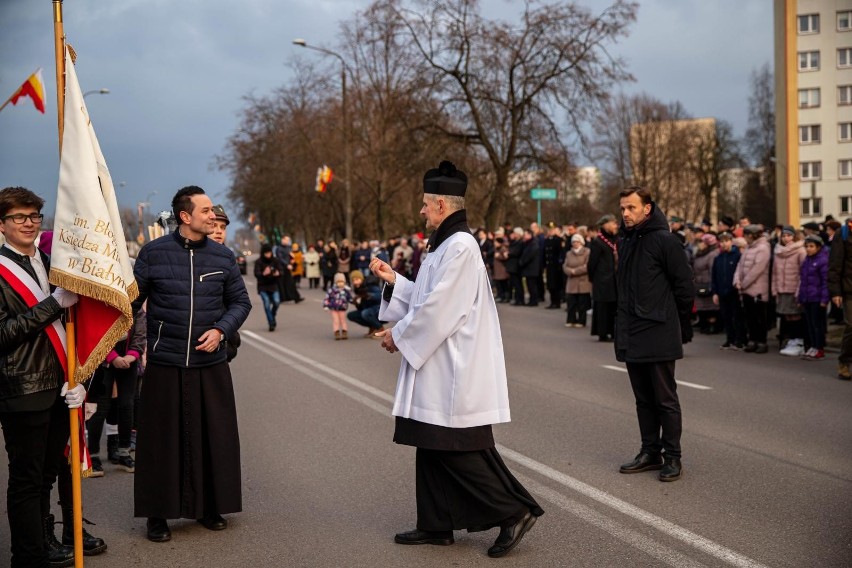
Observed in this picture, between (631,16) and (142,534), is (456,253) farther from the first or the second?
(631,16)

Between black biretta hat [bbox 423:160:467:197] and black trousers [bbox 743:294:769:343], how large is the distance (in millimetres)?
10393

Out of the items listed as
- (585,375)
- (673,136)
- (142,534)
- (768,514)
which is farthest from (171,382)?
(673,136)

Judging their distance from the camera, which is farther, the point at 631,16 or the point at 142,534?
the point at 631,16

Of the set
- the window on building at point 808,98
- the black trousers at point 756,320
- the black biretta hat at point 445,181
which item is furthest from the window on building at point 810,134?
the black biretta hat at point 445,181

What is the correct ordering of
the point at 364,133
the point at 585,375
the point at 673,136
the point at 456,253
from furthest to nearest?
the point at 673,136
the point at 364,133
the point at 585,375
the point at 456,253

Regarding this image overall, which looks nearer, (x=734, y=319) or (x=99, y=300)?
(x=99, y=300)

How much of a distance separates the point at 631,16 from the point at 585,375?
24424 millimetres

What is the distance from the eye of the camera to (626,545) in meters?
5.29

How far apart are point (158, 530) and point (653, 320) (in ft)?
11.8

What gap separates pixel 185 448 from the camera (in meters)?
5.73

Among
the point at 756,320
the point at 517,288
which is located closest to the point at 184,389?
the point at 756,320

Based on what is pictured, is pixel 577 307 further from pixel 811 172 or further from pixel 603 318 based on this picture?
pixel 811 172

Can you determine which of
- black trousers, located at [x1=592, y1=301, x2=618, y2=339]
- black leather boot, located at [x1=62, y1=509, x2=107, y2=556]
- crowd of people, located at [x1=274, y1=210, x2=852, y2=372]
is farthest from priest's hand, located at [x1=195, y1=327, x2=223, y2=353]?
black trousers, located at [x1=592, y1=301, x2=618, y2=339]

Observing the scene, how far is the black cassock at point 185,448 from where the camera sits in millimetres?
5672
